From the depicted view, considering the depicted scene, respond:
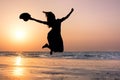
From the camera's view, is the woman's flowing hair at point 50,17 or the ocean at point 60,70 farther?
the ocean at point 60,70

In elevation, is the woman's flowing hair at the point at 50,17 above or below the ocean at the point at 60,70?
above

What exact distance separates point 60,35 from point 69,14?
0.37 metres

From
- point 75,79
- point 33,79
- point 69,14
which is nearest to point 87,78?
point 75,79

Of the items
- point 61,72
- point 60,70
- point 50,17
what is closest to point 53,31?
point 50,17

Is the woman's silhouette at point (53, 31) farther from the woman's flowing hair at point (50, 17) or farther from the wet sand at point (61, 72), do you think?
the wet sand at point (61, 72)

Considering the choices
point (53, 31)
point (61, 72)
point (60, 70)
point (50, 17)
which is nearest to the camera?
point (50, 17)

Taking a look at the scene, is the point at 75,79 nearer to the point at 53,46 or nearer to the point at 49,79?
the point at 49,79

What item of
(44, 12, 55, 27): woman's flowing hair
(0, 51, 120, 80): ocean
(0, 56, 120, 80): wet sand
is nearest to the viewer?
(44, 12, 55, 27): woman's flowing hair

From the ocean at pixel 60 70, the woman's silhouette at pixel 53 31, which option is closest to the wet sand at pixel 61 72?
the ocean at pixel 60 70

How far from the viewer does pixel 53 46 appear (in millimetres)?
4516

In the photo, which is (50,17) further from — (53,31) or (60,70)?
(60,70)

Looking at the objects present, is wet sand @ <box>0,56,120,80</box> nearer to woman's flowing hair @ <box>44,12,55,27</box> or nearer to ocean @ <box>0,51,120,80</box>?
ocean @ <box>0,51,120,80</box>

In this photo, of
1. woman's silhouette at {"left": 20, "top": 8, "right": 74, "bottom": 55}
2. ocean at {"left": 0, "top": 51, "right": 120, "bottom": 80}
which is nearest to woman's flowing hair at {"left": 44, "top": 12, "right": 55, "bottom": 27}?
woman's silhouette at {"left": 20, "top": 8, "right": 74, "bottom": 55}

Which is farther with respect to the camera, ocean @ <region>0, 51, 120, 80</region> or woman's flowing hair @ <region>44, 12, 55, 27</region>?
ocean @ <region>0, 51, 120, 80</region>
